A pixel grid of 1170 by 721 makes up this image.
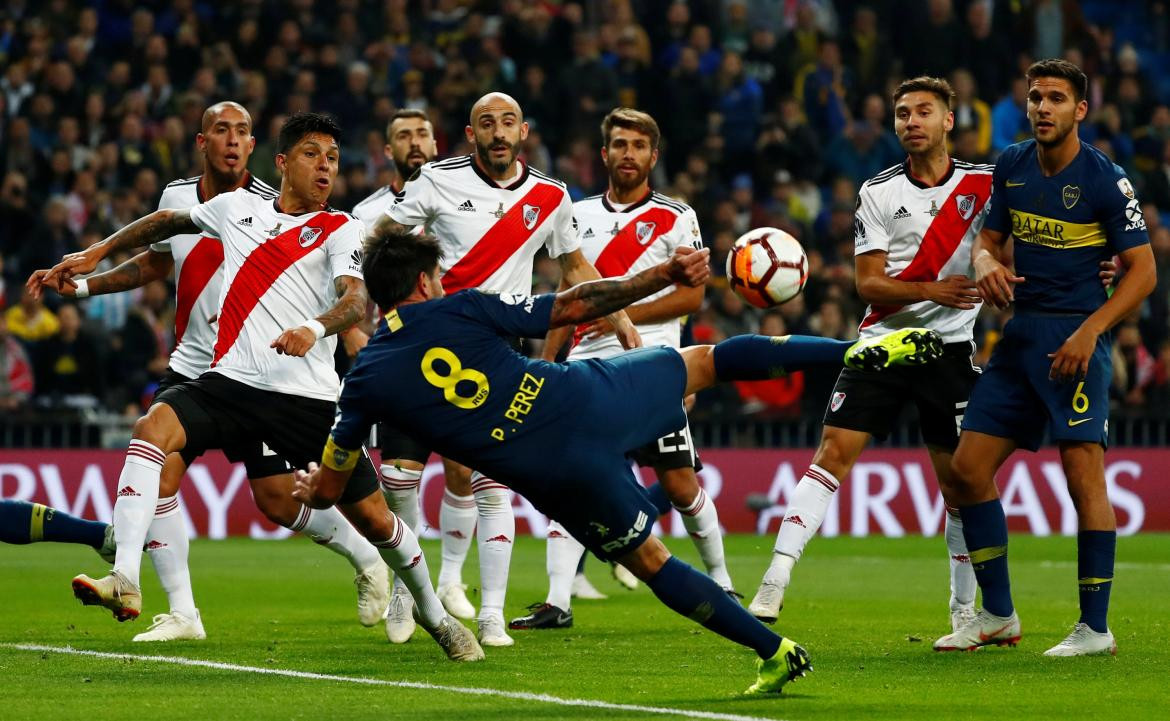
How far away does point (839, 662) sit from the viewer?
28.0ft

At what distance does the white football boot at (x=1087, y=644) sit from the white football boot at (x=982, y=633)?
385 mm

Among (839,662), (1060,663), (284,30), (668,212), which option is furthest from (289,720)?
(284,30)

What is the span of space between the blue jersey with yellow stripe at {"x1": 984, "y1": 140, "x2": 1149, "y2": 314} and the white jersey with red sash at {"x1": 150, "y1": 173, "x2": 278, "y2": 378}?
400 cm

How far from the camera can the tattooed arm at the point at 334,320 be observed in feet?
27.6

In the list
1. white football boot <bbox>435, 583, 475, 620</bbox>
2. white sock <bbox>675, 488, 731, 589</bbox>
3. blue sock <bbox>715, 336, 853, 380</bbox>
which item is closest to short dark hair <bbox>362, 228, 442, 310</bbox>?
blue sock <bbox>715, 336, 853, 380</bbox>

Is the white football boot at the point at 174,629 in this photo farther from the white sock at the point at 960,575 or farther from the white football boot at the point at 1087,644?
the white football boot at the point at 1087,644

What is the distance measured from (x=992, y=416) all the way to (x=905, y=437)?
1052cm

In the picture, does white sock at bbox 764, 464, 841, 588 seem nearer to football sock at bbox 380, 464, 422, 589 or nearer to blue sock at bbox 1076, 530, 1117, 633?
blue sock at bbox 1076, 530, 1117, 633

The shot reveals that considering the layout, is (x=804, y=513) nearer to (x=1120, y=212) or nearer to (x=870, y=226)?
(x=870, y=226)

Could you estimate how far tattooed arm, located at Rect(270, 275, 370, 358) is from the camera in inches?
331

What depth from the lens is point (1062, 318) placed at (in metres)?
8.76

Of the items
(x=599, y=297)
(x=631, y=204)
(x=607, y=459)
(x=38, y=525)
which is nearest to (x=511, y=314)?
(x=599, y=297)

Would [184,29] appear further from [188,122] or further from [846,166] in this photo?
[846,166]

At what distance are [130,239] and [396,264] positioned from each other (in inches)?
111
